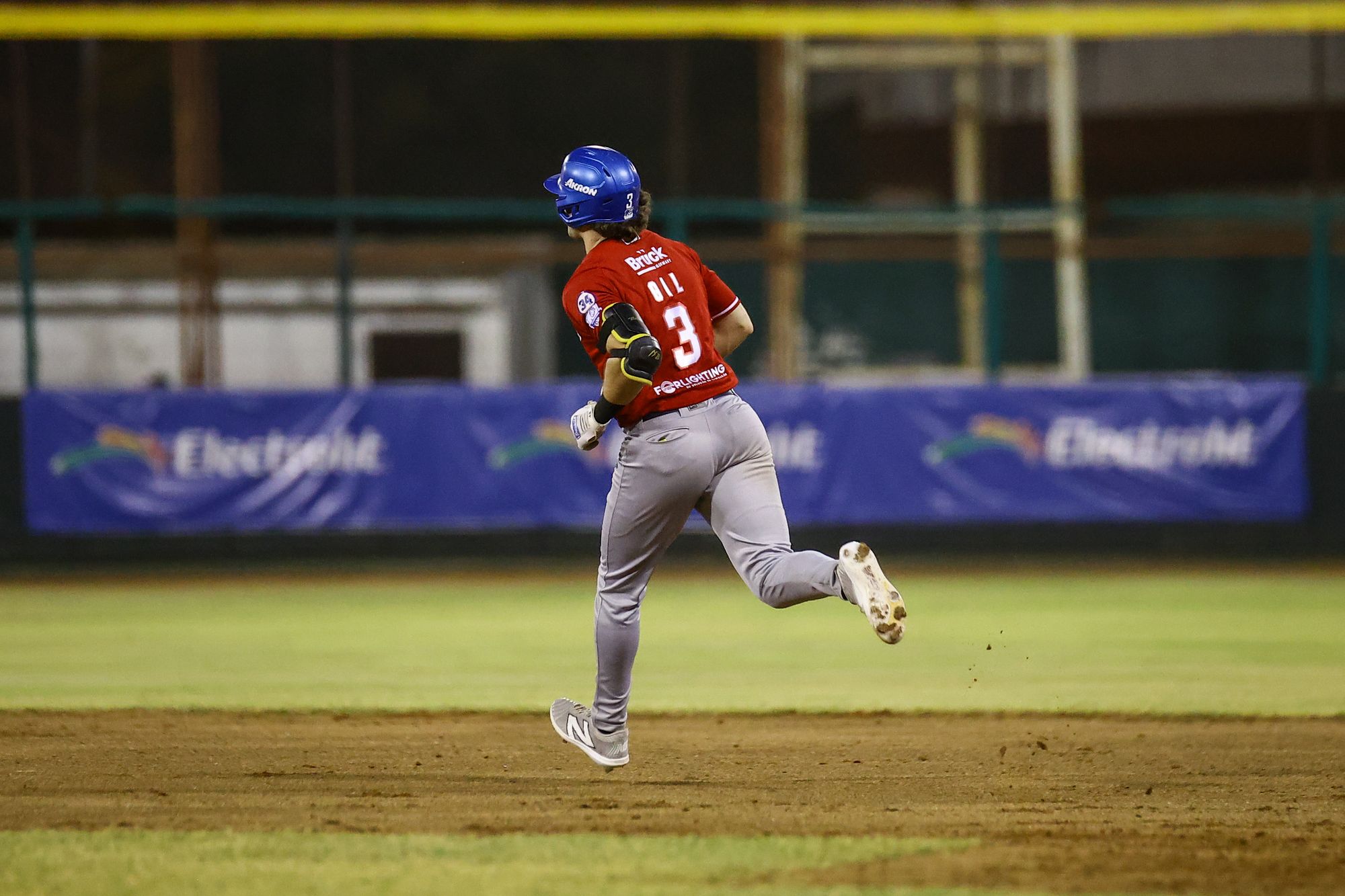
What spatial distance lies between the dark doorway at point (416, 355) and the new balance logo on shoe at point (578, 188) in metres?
11.2

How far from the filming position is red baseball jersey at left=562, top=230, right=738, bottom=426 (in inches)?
201

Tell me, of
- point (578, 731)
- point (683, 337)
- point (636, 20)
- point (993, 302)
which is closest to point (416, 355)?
point (636, 20)

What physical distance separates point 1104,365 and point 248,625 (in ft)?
32.1

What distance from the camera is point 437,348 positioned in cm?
1672

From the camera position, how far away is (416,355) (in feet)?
54.3

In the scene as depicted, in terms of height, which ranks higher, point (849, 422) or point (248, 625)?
point (849, 422)

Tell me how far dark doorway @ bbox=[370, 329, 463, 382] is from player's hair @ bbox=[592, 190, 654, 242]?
11142mm

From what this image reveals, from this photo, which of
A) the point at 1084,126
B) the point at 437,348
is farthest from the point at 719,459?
the point at 1084,126

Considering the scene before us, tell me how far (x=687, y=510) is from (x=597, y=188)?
108 cm

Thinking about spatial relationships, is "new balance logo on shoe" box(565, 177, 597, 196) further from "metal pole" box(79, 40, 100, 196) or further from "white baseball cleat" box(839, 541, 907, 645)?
"metal pole" box(79, 40, 100, 196)

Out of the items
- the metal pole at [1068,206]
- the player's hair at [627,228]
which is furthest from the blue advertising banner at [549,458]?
the player's hair at [627,228]

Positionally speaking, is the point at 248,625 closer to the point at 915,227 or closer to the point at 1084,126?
the point at 915,227

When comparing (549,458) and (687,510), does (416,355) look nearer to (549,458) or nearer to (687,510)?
(549,458)

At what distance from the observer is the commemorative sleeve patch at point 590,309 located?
16.6ft
